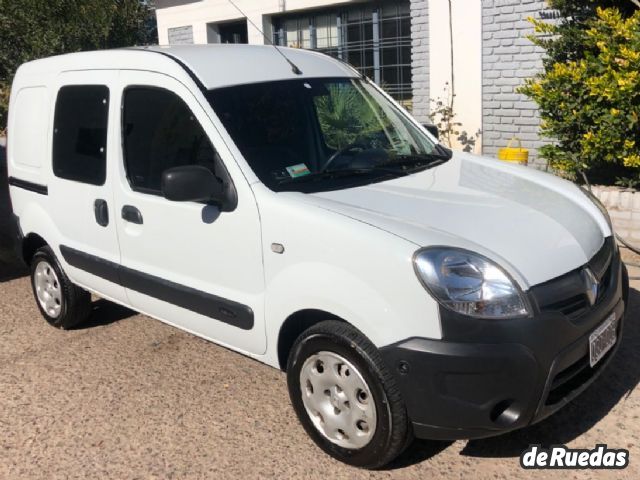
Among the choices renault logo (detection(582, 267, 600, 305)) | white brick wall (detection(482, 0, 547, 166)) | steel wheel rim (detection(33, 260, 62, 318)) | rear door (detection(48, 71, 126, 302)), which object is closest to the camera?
renault logo (detection(582, 267, 600, 305))

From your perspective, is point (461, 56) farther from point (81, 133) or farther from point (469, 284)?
point (469, 284)

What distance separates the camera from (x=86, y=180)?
13.9 ft

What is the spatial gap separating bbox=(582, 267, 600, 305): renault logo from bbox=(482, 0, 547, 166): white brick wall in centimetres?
519

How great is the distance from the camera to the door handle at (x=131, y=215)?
150 inches

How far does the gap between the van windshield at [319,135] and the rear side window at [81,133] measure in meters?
1.01

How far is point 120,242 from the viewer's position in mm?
4020

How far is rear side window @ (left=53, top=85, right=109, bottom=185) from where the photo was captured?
411cm

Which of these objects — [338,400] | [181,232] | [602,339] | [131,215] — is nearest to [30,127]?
[131,215]

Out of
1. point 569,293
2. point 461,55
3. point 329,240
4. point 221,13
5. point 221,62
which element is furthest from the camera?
point 221,13

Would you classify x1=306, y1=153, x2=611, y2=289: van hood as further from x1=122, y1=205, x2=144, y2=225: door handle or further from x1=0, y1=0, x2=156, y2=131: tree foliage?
x1=0, y1=0, x2=156, y2=131: tree foliage

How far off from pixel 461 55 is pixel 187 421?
253 inches

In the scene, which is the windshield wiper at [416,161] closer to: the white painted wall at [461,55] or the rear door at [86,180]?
the rear door at [86,180]

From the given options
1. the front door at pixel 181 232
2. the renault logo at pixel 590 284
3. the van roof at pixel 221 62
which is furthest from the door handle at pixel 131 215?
the renault logo at pixel 590 284

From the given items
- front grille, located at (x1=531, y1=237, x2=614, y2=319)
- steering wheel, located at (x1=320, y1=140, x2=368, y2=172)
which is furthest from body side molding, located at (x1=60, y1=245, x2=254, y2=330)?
front grille, located at (x1=531, y1=237, x2=614, y2=319)
